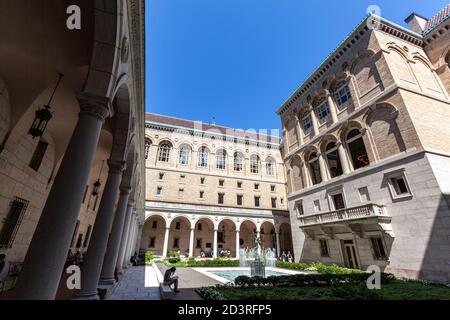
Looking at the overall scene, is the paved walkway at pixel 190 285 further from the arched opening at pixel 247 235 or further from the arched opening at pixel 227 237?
the arched opening at pixel 247 235

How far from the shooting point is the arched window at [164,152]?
34.8 meters

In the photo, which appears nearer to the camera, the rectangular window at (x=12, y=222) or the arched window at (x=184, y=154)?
the rectangular window at (x=12, y=222)

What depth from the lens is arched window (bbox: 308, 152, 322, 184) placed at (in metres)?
23.1

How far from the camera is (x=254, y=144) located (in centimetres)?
4066

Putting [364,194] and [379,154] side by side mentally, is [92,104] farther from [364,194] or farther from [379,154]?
[364,194]

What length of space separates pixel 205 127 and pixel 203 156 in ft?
22.6

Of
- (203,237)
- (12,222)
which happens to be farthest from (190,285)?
(203,237)

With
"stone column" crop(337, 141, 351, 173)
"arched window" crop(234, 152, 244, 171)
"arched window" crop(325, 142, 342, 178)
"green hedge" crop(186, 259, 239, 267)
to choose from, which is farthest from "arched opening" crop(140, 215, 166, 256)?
"stone column" crop(337, 141, 351, 173)

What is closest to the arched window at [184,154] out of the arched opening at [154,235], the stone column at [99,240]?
the arched opening at [154,235]

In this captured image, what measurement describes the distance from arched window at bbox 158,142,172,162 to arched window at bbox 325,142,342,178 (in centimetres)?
2318

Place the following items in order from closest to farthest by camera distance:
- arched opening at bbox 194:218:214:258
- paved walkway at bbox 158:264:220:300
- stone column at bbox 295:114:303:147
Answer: paved walkway at bbox 158:264:220:300 → stone column at bbox 295:114:303:147 → arched opening at bbox 194:218:214:258

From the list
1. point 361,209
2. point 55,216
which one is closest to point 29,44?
point 55,216

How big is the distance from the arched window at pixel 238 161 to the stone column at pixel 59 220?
34.2 meters

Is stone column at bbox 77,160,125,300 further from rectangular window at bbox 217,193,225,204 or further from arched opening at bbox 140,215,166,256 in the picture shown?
rectangular window at bbox 217,193,225,204
